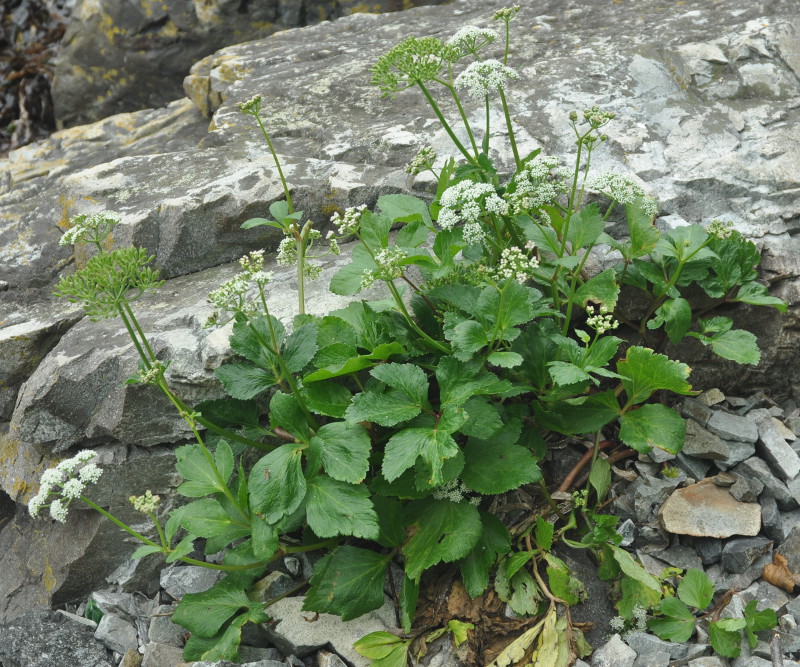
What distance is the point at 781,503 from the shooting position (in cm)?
320

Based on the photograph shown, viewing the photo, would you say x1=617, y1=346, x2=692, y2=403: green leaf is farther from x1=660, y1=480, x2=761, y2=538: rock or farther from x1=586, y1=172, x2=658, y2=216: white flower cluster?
x1=586, y1=172, x2=658, y2=216: white flower cluster

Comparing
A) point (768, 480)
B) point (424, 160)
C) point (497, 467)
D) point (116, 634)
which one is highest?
point (424, 160)

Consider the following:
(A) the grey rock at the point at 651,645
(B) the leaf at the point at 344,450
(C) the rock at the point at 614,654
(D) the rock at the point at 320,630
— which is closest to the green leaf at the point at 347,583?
(D) the rock at the point at 320,630

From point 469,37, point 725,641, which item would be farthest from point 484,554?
point 469,37

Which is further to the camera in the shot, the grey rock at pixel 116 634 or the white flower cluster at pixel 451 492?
the grey rock at pixel 116 634

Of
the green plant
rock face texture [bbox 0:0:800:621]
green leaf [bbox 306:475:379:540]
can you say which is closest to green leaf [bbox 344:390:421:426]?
the green plant

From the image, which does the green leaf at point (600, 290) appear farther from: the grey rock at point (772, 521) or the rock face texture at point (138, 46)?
the rock face texture at point (138, 46)

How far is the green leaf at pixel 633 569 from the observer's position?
2832 mm

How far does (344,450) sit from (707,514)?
1.54 metres

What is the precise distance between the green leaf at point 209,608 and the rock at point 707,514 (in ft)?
5.86

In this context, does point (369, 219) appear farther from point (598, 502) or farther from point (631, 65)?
point (631, 65)

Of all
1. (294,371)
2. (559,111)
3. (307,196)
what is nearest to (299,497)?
(294,371)

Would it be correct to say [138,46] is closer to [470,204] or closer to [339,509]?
[470,204]

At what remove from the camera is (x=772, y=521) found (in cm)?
310
